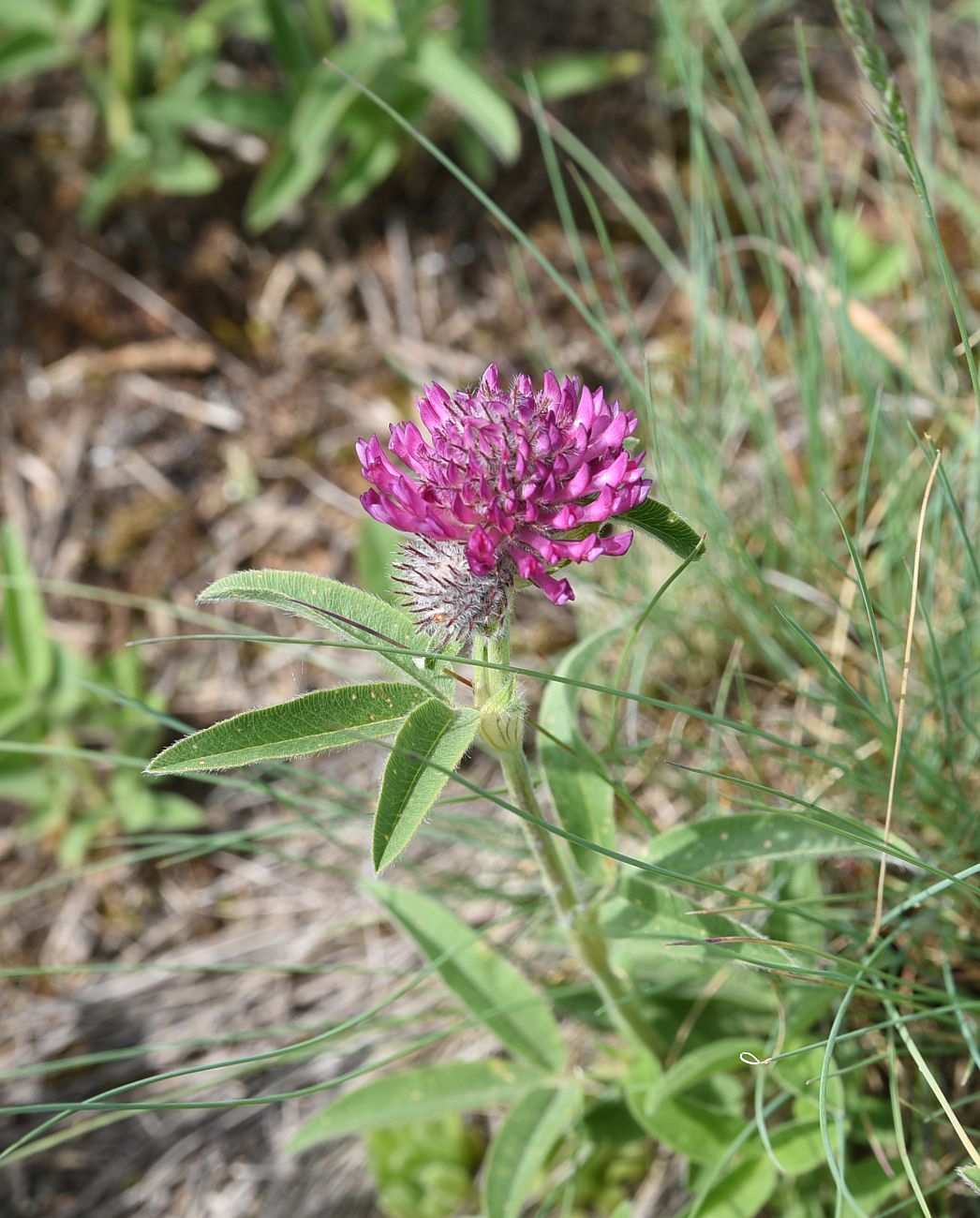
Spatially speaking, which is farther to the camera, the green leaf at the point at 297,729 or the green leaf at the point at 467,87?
the green leaf at the point at 467,87

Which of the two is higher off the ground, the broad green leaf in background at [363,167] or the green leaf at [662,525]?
the broad green leaf in background at [363,167]

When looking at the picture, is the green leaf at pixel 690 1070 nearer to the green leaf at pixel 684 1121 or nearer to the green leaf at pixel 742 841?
the green leaf at pixel 684 1121

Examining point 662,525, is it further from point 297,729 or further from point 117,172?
point 117,172

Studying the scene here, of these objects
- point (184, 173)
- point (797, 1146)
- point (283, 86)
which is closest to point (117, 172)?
point (184, 173)

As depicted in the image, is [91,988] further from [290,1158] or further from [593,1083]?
[593,1083]

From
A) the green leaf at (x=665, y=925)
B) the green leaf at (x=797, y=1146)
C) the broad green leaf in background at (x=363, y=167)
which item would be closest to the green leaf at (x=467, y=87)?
the broad green leaf in background at (x=363, y=167)

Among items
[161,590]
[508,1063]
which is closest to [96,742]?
[161,590]

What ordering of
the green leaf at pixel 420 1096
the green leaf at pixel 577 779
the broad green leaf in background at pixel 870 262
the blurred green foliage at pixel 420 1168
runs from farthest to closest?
the broad green leaf in background at pixel 870 262 < the blurred green foliage at pixel 420 1168 < the green leaf at pixel 420 1096 < the green leaf at pixel 577 779
